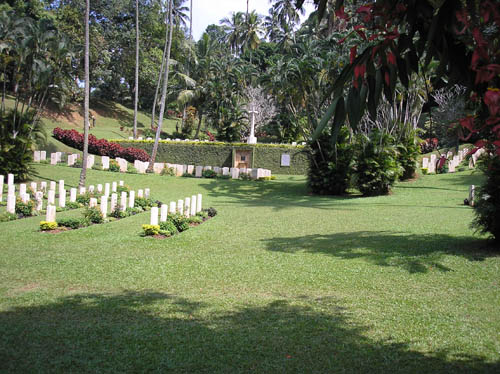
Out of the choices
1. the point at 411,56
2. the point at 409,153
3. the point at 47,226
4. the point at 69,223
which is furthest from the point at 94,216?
the point at 409,153

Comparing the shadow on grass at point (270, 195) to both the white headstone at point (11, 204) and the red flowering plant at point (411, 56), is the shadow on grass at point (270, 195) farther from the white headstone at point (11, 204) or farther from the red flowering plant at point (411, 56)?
the red flowering plant at point (411, 56)

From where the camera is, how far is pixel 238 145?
32.8m

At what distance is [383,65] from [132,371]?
3.23m

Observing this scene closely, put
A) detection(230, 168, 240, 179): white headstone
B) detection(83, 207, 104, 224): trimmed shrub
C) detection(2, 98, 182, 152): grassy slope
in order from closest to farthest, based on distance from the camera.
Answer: detection(83, 207, 104, 224): trimmed shrub → detection(230, 168, 240, 179): white headstone → detection(2, 98, 182, 152): grassy slope

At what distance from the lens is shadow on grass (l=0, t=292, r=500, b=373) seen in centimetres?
400

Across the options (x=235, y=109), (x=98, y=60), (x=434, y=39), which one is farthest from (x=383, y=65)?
(x=98, y=60)

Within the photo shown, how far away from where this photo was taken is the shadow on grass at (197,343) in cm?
400

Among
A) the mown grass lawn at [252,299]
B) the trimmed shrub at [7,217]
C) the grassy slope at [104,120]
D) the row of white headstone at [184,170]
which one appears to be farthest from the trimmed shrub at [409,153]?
the grassy slope at [104,120]

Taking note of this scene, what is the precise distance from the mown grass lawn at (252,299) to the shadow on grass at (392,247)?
0.14 ft

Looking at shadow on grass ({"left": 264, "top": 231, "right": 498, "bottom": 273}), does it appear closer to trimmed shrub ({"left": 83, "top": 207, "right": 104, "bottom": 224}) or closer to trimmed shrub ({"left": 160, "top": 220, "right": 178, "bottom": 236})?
trimmed shrub ({"left": 160, "top": 220, "right": 178, "bottom": 236})

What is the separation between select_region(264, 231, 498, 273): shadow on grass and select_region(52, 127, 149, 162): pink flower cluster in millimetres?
22598

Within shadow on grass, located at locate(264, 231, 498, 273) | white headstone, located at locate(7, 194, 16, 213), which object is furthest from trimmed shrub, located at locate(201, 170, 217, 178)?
shadow on grass, located at locate(264, 231, 498, 273)

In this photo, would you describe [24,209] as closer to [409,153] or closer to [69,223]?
[69,223]

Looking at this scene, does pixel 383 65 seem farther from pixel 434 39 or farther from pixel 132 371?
pixel 132 371
